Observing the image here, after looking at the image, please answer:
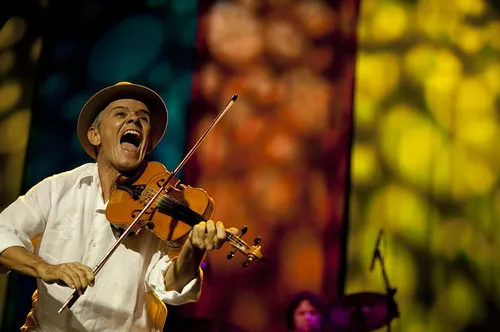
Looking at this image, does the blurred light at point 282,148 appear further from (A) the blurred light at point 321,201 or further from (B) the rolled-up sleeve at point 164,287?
(B) the rolled-up sleeve at point 164,287

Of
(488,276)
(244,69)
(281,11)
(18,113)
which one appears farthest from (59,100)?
(488,276)

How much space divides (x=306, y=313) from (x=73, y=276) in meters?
1.34

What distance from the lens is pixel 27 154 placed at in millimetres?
3438

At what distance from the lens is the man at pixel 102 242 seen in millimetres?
2219

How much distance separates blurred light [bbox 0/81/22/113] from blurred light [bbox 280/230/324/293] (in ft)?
5.43

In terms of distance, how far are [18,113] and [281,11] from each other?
1.50 m

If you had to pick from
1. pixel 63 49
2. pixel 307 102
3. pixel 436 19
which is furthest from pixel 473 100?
pixel 63 49

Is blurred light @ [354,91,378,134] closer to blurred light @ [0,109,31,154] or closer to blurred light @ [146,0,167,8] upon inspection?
blurred light @ [146,0,167,8]

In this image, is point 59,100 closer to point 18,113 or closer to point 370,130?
point 18,113

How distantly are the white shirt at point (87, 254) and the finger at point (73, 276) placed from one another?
30 centimetres

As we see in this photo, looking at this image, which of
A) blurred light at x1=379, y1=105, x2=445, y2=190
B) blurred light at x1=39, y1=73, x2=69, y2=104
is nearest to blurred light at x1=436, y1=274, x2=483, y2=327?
blurred light at x1=379, y1=105, x2=445, y2=190

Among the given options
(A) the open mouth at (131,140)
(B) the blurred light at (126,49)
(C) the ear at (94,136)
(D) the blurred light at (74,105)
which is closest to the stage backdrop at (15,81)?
(D) the blurred light at (74,105)

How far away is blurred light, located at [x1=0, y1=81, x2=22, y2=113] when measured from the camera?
3566mm

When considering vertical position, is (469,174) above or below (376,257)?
above
